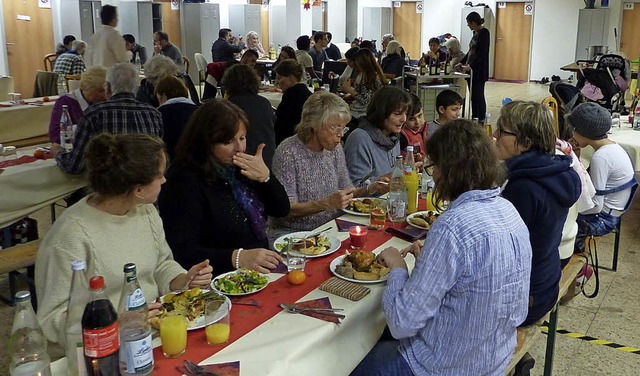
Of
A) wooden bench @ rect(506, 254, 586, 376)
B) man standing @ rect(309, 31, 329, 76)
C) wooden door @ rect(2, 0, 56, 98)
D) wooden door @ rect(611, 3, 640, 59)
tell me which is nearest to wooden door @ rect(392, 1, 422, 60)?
wooden door @ rect(611, 3, 640, 59)

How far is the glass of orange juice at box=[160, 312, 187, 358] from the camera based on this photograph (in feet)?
4.83

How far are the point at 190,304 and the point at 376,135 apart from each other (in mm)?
1917

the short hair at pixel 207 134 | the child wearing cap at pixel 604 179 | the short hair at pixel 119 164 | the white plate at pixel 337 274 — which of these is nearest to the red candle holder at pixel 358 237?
the white plate at pixel 337 274

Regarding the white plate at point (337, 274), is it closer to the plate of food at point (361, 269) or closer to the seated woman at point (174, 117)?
the plate of food at point (361, 269)

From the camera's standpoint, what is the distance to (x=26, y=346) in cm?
131

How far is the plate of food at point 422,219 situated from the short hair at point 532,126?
46cm

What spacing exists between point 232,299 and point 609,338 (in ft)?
7.49

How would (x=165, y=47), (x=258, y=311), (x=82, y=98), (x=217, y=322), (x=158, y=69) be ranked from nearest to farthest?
(x=217, y=322)
(x=258, y=311)
(x=82, y=98)
(x=158, y=69)
(x=165, y=47)

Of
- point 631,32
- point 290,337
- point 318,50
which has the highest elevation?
point 631,32

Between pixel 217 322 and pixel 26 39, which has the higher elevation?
pixel 26 39

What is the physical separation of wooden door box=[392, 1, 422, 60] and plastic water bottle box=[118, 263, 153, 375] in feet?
55.2

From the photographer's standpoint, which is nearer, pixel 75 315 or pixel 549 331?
pixel 75 315

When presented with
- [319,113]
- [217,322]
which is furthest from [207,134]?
[217,322]

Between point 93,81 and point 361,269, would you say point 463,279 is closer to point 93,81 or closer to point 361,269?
point 361,269
